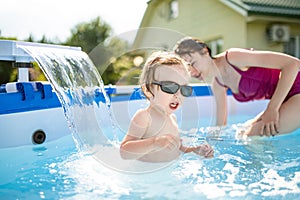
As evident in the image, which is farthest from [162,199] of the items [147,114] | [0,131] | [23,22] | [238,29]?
[23,22]

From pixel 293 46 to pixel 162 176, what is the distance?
390 inches

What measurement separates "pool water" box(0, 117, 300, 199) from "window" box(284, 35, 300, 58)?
8861mm

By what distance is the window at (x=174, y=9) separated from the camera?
42.8 feet

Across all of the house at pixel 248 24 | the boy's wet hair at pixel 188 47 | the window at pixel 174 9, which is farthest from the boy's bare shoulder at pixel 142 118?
the window at pixel 174 9

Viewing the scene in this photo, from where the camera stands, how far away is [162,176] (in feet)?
5.57

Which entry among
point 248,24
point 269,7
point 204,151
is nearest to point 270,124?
point 204,151

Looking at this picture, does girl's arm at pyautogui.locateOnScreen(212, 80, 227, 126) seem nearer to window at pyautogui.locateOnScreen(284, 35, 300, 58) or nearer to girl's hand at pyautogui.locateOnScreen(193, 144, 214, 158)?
girl's hand at pyautogui.locateOnScreen(193, 144, 214, 158)

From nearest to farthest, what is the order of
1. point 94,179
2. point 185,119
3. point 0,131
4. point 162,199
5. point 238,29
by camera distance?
point 162,199 < point 94,179 < point 185,119 < point 0,131 < point 238,29

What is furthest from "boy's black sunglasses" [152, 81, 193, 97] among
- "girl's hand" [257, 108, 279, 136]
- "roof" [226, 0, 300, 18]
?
"roof" [226, 0, 300, 18]

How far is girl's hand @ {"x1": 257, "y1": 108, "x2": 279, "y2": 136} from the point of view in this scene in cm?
272

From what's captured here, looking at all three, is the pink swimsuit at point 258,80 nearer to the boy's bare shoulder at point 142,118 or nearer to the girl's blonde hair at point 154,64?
the girl's blonde hair at point 154,64

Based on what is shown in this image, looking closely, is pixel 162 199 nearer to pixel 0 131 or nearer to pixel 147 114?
pixel 147 114

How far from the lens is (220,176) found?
1.69 meters

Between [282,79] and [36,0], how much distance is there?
12.2 m
